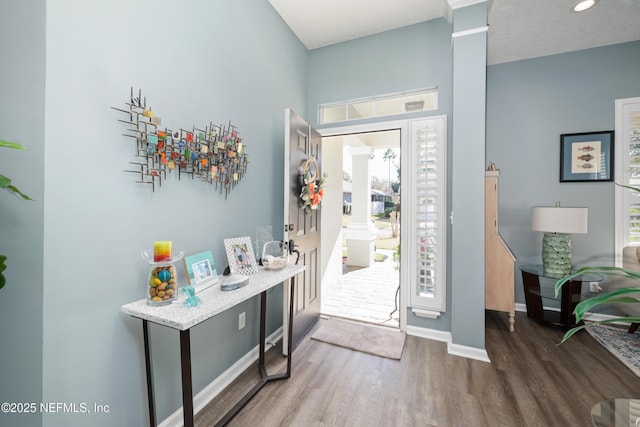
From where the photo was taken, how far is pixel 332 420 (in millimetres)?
1605

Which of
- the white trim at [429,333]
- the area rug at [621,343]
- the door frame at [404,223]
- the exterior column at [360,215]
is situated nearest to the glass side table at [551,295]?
the area rug at [621,343]

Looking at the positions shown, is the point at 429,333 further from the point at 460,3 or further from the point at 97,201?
the point at 460,3

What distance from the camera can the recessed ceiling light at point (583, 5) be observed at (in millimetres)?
2141

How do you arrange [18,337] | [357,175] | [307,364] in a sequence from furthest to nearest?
[357,175]
[307,364]
[18,337]

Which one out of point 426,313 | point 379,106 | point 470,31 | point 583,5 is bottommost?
point 426,313

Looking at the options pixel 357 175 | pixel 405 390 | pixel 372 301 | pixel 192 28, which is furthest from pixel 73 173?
pixel 357 175

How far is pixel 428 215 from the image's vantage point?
2648 mm

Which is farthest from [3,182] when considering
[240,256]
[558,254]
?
[558,254]

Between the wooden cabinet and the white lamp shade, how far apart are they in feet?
1.41

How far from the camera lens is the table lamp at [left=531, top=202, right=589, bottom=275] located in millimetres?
2484

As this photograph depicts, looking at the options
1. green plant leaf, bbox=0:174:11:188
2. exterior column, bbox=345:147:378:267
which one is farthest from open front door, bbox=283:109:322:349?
exterior column, bbox=345:147:378:267

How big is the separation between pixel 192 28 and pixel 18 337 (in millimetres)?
1800

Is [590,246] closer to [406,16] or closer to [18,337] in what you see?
[406,16]

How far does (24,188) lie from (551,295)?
453 centimetres
